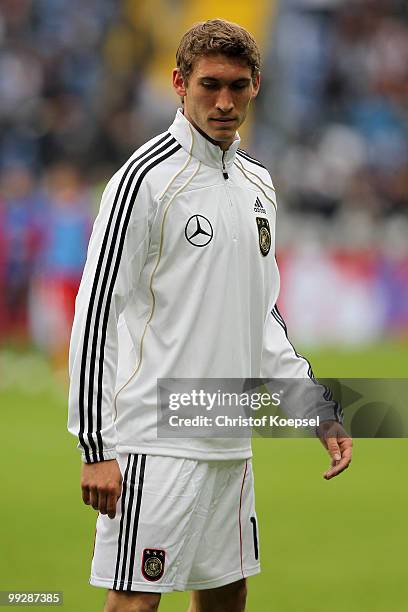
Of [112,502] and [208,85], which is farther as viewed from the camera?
[208,85]

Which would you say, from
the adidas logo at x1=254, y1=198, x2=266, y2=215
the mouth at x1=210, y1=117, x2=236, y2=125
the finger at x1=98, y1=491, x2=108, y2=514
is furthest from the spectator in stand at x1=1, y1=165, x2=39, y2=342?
the finger at x1=98, y1=491, x2=108, y2=514

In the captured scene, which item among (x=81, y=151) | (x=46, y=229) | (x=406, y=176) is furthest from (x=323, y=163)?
(x=46, y=229)

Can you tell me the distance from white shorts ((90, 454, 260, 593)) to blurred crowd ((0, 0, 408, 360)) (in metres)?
12.3

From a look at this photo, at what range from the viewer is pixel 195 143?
3984mm

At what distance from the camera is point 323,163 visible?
64.4ft

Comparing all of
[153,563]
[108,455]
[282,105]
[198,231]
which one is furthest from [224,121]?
[282,105]

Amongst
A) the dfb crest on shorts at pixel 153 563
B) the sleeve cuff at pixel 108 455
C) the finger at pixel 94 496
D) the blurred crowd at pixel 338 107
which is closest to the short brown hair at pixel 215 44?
the sleeve cuff at pixel 108 455

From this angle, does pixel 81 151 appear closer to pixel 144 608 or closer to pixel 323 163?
pixel 323 163

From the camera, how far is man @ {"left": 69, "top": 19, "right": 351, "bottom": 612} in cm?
372

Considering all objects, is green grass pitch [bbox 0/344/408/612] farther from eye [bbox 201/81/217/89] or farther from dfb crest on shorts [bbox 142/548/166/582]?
eye [bbox 201/81/217/89]

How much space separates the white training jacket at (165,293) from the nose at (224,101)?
0.14 metres

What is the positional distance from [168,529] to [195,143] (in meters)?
1.17

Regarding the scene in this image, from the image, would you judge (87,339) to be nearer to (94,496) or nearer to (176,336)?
(176,336)

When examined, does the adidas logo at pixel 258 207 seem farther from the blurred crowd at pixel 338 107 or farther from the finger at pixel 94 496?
the blurred crowd at pixel 338 107
